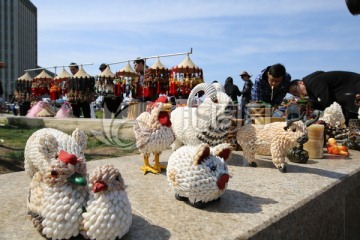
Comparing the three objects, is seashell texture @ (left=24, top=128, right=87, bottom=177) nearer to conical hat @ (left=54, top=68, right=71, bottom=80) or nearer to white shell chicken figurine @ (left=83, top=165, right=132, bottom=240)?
white shell chicken figurine @ (left=83, top=165, right=132, bottom=240)

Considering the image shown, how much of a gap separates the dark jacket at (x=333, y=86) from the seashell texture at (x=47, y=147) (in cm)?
253

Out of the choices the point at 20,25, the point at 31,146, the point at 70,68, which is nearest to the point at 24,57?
the point at 20,25

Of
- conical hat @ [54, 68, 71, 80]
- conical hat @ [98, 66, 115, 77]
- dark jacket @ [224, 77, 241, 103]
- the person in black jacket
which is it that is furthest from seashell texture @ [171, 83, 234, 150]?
conical hat @ [54, 68, 71, 80]

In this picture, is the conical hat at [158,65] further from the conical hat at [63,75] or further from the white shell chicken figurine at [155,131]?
the white shell chicken figurine at [155,131]

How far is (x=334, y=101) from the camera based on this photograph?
12.4 feet

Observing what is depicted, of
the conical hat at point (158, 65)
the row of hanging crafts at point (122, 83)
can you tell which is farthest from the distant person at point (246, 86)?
the conical hat at point (158, 65)

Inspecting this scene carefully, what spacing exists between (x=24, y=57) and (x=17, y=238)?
7623cm

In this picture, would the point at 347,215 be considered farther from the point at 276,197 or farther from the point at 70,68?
the point at 70,68

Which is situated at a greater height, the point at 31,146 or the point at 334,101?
the point at 334,101

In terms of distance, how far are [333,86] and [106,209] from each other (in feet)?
10.3

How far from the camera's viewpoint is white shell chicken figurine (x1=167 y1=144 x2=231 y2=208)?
1.54 m

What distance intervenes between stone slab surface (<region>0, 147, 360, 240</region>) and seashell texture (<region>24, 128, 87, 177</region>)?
187 millimetres

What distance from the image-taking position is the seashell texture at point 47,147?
1669 millimetres

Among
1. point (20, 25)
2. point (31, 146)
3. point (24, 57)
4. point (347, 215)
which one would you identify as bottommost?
point (347, 215)
